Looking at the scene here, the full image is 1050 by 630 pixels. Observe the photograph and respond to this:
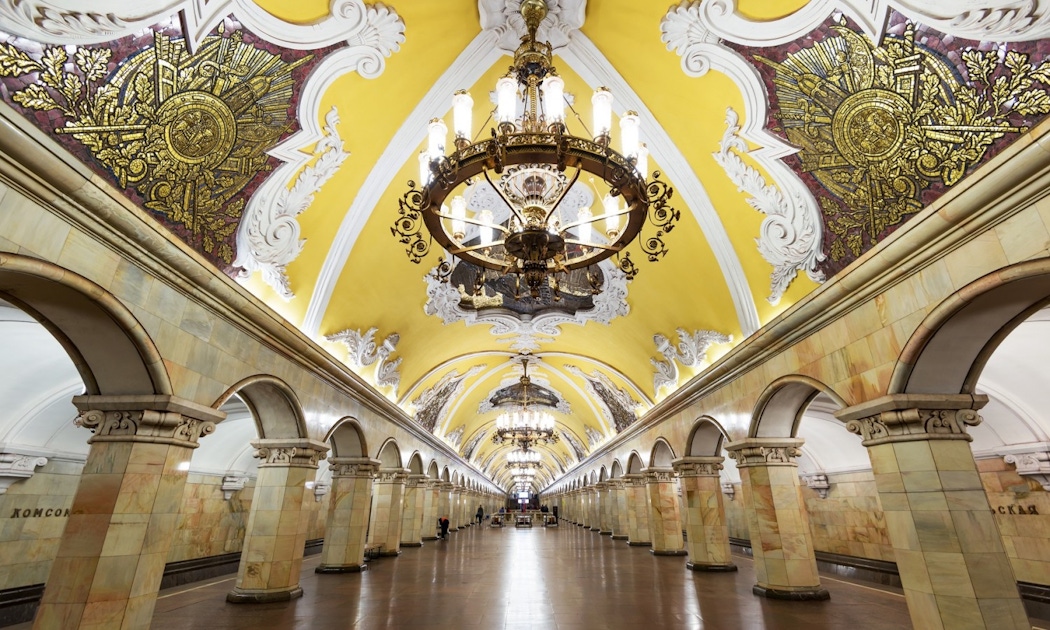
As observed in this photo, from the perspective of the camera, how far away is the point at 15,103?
3.14 metres

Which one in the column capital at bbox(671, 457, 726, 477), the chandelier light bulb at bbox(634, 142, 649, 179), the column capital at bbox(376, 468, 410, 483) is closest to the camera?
the chandelier light bulb at bbox(634, 142, 649, 179)

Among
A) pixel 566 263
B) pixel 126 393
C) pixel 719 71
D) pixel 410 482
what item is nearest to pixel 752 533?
pixel 566 263

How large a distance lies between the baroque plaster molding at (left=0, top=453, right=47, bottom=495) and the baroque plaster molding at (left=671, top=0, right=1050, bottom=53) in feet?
32.8

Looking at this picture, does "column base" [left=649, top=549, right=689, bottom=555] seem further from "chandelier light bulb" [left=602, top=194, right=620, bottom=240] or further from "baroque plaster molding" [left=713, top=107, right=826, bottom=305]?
"chandelier light bulb" [left=602, top=194, right=620, bottom=240]

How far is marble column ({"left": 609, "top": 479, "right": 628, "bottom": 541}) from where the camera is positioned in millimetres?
17016

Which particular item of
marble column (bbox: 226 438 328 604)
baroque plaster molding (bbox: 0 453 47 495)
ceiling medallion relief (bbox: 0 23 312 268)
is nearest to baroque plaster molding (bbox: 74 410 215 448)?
ceiling medallion relief (bbox: 0 23 312 268)

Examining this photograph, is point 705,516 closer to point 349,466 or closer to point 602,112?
point 349,466

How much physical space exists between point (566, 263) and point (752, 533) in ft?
17.6

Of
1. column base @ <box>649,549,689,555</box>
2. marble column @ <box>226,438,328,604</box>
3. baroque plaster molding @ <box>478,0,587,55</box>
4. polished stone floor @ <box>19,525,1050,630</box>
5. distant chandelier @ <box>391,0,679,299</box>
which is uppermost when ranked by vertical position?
baroque plaster molding @ <box>478,0,587,55</box>

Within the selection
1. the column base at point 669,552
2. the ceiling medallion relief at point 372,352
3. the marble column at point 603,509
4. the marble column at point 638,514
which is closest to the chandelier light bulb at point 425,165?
the ceiling medallion relief at point 372,352

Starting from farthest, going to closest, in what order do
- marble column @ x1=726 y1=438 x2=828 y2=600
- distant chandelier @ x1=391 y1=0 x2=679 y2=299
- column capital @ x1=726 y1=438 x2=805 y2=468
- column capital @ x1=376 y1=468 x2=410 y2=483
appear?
column capital @ x1=376 y1=468 x2=410 y2=483 < column capital @ x1=726 y1=438 x2=805 y2=468 < marble column @ x1=726 y1=438 x2=828 y2=600 < distant chandelier @ x1=391 y1=0 x2=679 y2=299

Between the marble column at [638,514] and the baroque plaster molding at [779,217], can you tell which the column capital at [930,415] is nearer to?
the baroque plaster molding at [779,217]

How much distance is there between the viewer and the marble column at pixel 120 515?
12.6 ft

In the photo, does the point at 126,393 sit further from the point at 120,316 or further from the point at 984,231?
the point at 984,231
